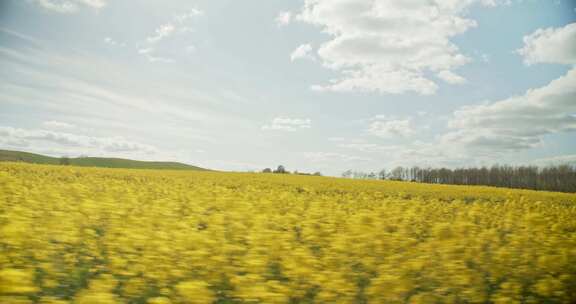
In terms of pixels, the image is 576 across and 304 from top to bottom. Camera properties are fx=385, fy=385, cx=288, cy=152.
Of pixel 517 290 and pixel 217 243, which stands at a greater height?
pixel 217 243

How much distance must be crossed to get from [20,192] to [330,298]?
671 centimetres

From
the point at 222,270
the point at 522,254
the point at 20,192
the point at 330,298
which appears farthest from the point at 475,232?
the point at 20,192

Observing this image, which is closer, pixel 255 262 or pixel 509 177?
pixel 255 262

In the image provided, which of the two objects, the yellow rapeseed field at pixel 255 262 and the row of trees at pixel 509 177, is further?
the row of trees at pixel 509 177

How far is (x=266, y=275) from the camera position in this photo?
339 cm

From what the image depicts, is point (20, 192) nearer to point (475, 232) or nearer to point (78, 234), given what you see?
point (78, 234)

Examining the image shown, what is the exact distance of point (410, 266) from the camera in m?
3.86

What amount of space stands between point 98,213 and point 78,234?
36.6 inches

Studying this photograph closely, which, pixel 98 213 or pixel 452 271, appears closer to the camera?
pixel 452 271

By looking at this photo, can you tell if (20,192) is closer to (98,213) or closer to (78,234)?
(98,213)

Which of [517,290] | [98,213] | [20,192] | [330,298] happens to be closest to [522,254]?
[517,290]

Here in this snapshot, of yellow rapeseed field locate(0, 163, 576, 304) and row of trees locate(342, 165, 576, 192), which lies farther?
row of trees locate(342, 165, 576, 192)

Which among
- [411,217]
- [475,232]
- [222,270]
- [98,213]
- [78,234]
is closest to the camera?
[222,270]

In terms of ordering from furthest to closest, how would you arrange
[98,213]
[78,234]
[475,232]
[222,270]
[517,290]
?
1. [475,232]
2. [98,213]
3. [78,234]
4. [517,290]
5. [222,270]
